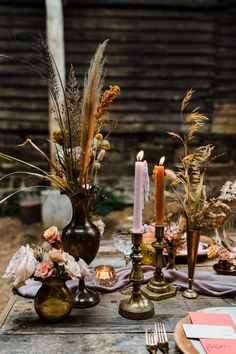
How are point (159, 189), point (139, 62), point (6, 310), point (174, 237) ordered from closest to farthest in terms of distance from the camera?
point (6, 310) < point (159, 189) < point (174, 237) < point (139, 62)

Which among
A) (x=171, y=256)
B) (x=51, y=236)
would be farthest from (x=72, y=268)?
(x=171, y=256)

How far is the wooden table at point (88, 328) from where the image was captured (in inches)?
43.4

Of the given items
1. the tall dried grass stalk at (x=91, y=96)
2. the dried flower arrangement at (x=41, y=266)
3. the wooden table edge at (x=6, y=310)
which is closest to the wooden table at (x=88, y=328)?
the wooden table edge at (x=6, y=310)

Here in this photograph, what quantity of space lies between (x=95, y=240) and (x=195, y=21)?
12.8 feet

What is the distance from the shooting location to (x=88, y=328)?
1.21 m

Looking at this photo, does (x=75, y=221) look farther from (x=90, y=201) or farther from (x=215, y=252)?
(x=215, y=252)

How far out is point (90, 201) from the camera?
4.63 ft

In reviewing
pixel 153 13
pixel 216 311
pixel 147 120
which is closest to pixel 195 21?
pixel 153 13

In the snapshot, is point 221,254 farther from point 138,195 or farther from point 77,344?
point 77,344

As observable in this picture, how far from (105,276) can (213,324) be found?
Answer: 449 mm

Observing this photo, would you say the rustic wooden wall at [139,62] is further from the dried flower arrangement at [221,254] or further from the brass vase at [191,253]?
the brass vase at [191,253]

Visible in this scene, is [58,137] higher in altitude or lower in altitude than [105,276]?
higher

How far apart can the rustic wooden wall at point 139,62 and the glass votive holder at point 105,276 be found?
3.40 meters

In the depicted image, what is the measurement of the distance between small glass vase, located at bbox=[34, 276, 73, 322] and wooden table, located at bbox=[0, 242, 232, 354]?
26 millimetres
